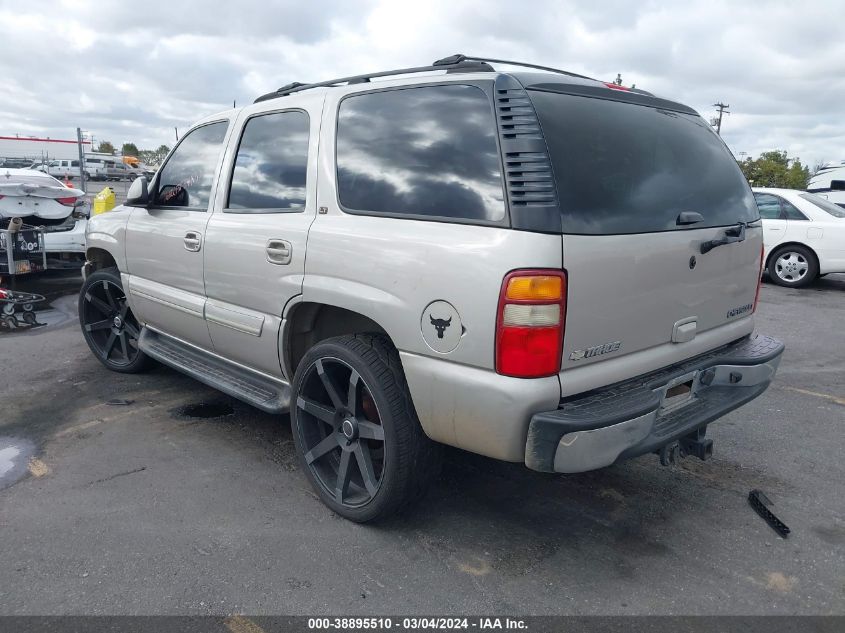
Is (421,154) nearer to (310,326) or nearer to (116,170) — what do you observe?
(310,326)

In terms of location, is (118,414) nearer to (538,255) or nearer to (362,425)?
(362,425)

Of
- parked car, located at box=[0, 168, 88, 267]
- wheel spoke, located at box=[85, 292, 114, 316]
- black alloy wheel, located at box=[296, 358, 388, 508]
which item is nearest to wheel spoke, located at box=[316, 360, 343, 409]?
black alloy wheel, located at box=[296, 358, 388, 508]

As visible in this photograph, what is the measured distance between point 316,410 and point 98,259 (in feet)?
10.1

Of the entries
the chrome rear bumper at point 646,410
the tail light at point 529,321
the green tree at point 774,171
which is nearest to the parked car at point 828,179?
the chrome rear bumper at point 646,410

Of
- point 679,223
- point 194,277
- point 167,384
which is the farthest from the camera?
point 167,384

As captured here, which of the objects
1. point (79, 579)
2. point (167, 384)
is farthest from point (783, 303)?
point (79, 579)

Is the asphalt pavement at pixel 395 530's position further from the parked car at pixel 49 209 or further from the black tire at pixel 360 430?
the parked car at pixel 49 209

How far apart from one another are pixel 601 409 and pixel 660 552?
0.89m

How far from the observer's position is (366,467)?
305cm

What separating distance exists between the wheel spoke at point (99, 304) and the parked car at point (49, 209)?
3789mm

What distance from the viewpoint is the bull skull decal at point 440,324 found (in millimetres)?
2546

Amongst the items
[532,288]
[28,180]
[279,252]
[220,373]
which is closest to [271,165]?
[279,252]

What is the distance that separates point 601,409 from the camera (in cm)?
252

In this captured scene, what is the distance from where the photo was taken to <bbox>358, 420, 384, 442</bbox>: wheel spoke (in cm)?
294
